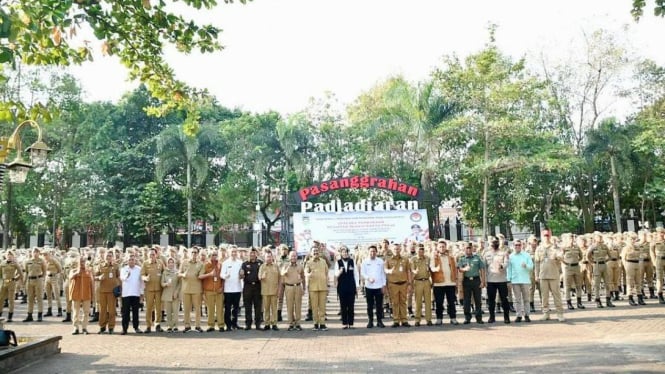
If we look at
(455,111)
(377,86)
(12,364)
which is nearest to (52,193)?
(377,86)

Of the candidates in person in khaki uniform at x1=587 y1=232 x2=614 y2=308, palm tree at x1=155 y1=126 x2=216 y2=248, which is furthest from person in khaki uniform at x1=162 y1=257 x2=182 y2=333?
palm tree at x1=155 y1=126 x2=216 y2=248

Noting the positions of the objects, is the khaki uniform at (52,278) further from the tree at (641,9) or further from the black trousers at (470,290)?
the tree at (641,9)

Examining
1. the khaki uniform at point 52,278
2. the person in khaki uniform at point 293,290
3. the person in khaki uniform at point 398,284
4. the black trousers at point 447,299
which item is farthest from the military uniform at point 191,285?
the black trousers at point 447,299

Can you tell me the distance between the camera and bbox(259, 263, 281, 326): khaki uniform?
484 inches

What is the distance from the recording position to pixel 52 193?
36.8 meters

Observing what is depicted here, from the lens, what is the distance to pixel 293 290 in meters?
12.3

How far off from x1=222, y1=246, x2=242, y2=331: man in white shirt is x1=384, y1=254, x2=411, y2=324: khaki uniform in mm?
3333

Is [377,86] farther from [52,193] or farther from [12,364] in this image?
[12,364]

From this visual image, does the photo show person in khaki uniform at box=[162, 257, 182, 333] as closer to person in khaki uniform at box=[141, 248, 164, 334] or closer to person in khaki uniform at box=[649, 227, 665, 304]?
person in khaki uniform at box=[141, 248, 164, 334]

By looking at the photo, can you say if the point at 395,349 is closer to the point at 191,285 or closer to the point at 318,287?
the point at 318,287

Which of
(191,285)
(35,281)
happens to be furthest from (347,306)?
(35,281)

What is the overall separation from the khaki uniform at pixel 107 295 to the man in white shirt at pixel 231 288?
7.53ft

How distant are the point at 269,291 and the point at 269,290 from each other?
0.07 feet

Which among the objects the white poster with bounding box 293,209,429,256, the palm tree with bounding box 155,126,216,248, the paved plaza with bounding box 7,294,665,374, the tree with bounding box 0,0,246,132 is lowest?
the paved plaza with bounding box 7,294,665,374
